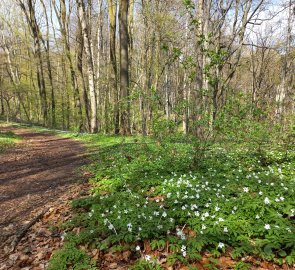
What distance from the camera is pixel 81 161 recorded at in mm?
9570

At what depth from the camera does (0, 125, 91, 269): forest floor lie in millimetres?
4008

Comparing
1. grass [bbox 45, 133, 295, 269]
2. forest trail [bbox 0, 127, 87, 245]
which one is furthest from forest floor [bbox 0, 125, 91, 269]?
grass [bbox 45, 133, 295, 269]

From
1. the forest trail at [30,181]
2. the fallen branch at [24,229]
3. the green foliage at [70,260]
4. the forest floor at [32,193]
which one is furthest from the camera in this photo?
the forest trail at [30,181]

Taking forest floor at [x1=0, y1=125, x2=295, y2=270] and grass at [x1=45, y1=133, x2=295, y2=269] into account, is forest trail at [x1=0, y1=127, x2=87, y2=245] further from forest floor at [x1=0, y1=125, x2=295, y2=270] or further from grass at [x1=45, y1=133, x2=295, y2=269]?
grass at [x1=45, y1=133, x2=295, y2=269]

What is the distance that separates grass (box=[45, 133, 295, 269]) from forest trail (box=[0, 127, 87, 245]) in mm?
1060

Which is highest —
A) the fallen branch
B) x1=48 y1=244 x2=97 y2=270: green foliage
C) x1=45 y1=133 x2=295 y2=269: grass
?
x1=45 y1=133 x2=295 y2=269: grass

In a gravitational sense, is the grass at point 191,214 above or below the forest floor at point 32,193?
above

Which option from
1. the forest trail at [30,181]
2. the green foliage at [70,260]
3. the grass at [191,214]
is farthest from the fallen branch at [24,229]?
the green foliage at [70,260]

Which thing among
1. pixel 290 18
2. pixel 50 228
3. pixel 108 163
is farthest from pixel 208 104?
pixel 290 18

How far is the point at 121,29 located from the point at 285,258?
1362 centimetres

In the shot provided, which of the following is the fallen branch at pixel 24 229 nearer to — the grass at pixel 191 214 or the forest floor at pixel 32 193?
the forest floor at pixel 32 193

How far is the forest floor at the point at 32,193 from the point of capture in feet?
13.1

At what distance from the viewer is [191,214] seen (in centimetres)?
413

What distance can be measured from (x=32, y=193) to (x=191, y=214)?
4.27 metres
